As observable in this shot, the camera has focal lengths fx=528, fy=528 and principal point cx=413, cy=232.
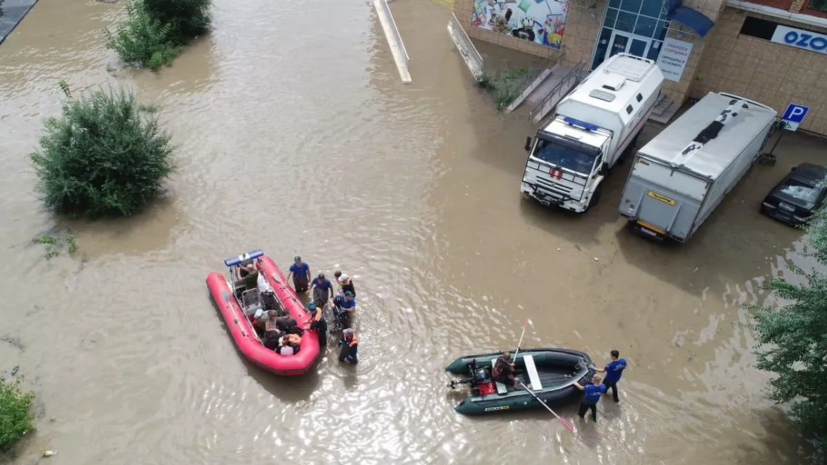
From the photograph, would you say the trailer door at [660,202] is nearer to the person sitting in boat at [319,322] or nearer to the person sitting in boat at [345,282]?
the person sitting in boat at [345,282]

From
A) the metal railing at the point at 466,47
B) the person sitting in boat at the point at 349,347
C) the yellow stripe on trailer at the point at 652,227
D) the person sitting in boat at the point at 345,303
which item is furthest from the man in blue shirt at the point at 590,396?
the metal railing at the point at 466,47

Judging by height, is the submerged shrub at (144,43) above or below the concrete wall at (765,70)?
below

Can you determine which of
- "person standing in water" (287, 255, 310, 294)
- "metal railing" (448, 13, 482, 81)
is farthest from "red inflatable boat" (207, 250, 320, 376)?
"metal railing" (448, 13, 482, 81)

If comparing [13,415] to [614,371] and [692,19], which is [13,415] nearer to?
[614,371]

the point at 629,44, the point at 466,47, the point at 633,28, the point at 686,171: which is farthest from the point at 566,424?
the point at 466,47

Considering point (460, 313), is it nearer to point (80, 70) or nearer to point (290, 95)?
point (290, 95)
